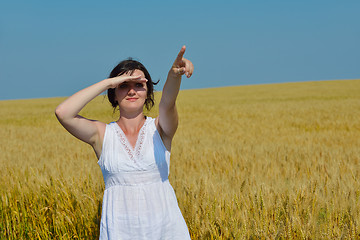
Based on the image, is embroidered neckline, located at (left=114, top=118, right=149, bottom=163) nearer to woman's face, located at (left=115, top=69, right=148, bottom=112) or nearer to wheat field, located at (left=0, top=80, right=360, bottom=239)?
woman's face, located at (left=115, top=69, right=148, bottom=112)

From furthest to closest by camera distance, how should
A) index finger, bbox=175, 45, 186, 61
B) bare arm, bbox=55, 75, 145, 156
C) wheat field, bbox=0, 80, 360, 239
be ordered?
wheat field, bbox=0, 80, 360, 239 < bare arm, bbox=55, 75, 145, 156 < index finger, bbox=175, 45, 186, 61

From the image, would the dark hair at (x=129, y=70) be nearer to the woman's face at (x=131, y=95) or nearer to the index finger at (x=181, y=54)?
the woman's face at (x=131, y=95)

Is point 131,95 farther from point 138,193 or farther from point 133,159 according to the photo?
point 138,193

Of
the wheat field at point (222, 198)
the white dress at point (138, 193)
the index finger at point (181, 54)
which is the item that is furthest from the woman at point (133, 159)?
the wheat field at point (222, 198)

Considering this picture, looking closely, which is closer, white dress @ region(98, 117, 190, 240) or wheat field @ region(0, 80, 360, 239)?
white dress @ region(98, 117, 190, 240)

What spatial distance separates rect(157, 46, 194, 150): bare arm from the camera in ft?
5.52

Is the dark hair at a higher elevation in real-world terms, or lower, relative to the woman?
higher

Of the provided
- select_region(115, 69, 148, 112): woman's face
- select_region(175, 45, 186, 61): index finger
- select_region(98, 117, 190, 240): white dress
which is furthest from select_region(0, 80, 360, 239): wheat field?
select_region(175, 45, 186, 61): index finger

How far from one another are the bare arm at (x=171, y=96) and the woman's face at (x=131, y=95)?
0.17 m

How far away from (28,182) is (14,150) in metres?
2.79

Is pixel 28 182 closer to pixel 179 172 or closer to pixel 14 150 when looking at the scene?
pixel 179 172

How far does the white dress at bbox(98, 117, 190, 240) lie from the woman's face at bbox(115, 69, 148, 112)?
6.4 inches

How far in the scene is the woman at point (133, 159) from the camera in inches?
74.0

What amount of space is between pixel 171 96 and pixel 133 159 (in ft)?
1.38
